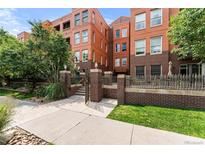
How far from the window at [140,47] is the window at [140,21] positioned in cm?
157

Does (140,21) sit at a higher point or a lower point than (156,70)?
higher

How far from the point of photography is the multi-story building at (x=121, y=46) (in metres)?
23.1

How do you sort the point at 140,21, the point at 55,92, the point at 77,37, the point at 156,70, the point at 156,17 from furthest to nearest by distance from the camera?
1. the point at 77,37
2. the point at 140,21
3. the point at 156,70
4. the point at 156,17
5. the point at 55,92

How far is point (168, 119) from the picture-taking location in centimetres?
548

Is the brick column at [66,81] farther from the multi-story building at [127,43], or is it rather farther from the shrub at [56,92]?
the multi-story building at [127,43]

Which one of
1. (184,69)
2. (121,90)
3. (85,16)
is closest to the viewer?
(121,90)

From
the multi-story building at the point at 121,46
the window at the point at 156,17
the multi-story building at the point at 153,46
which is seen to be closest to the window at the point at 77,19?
the multi-story building at the point at 121,46

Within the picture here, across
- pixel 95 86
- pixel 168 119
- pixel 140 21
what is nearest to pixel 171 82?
pixel 168 119

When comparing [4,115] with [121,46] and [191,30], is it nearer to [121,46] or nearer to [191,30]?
[191,30]

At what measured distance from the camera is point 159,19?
13.5 m

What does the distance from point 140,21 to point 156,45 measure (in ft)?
10.9
